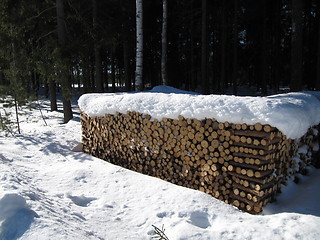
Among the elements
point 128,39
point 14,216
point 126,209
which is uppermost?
point 128,39

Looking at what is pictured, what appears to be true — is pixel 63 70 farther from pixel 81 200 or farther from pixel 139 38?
pixel 81 200

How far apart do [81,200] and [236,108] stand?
258 centimetres

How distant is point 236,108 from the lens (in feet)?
9.84

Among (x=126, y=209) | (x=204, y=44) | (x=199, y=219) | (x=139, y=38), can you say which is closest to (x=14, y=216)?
(x=126, y=209)

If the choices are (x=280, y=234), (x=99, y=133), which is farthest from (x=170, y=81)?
(x=280, y=234)

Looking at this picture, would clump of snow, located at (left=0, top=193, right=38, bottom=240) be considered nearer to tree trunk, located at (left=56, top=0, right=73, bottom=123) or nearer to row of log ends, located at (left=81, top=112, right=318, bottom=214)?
row of log ends, located at (left=81, top=112, right=318, bottom=214)

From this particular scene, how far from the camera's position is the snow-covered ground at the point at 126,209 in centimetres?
233

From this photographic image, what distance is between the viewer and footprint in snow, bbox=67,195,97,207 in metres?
3.32

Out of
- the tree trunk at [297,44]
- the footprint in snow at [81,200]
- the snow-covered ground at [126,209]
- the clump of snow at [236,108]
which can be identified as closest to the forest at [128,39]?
the tree trunk at [297,44]

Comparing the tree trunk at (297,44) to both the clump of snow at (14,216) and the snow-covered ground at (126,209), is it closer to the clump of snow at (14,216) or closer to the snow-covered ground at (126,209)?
the snow-covered ground at (126,209)

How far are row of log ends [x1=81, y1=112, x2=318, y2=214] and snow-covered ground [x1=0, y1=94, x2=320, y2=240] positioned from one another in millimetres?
220

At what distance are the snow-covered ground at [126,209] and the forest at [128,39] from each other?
4.85 meters

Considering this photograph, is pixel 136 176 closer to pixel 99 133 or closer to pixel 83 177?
pixel 83 177

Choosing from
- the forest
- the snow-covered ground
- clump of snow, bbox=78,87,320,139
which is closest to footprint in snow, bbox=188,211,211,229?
the snow-covered ground
